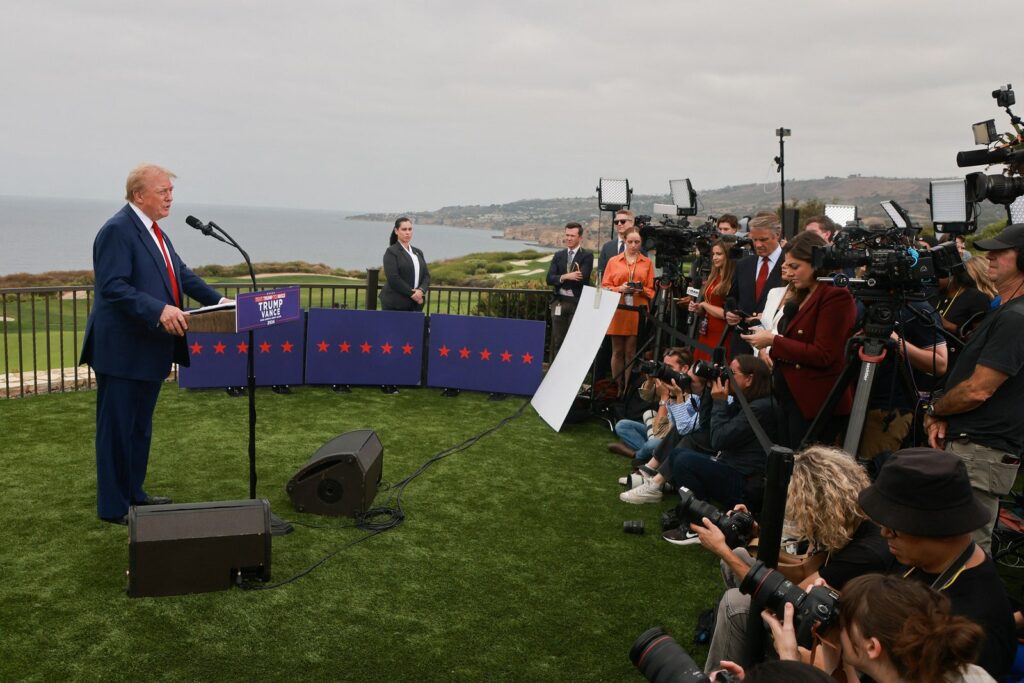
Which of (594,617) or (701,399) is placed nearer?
(594,617)

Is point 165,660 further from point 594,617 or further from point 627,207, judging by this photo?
point 627,207

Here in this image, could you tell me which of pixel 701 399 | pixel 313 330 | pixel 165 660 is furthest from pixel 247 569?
pixel 313 330

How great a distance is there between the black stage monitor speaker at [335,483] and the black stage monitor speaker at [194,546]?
38.9 inches

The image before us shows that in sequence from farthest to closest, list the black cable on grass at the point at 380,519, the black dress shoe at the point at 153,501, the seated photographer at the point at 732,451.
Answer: the black dress shoe at the point at 153,501 < the seated photographer at the point at 732,451 < the black cable on grass at the point at 380,519

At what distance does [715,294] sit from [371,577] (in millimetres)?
3972

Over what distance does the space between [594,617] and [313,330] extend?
5481 mm

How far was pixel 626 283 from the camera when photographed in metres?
8.16

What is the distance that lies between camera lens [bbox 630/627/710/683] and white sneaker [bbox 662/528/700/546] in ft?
9.28

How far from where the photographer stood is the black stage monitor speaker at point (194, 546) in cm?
397

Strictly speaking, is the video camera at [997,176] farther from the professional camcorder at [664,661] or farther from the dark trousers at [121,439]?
the dark trousers at [121,439]

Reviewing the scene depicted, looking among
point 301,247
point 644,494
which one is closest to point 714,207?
point 644,494

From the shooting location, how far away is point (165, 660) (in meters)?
3.50

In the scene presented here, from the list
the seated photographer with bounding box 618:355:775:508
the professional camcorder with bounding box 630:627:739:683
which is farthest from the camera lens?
the seated photographer with bounding box 618:355:775:508

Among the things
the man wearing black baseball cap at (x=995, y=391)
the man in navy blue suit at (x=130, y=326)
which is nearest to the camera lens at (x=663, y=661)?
the man wearing black baseball cap at (x=995, y=391)
